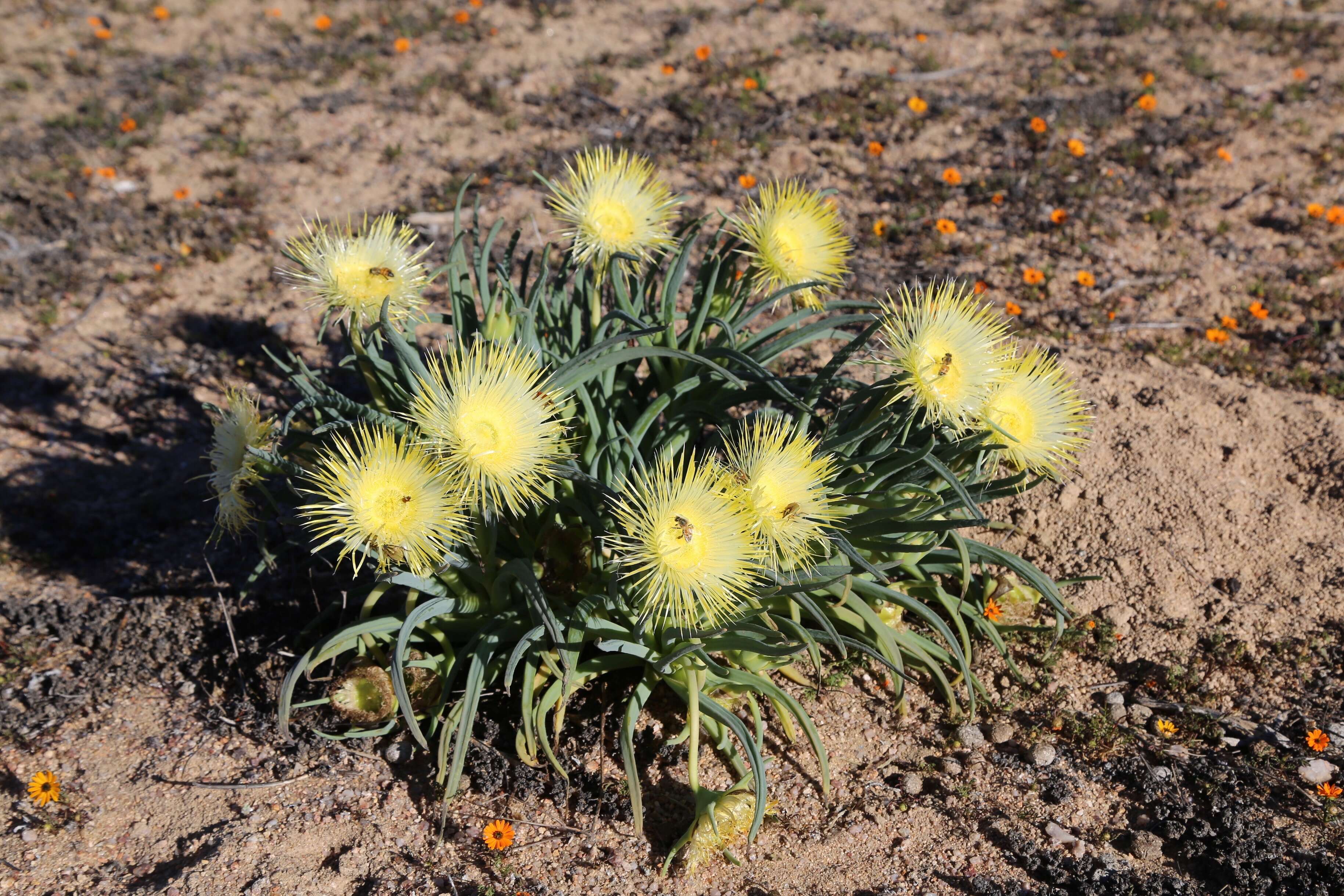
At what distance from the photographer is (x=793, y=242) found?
2562mm

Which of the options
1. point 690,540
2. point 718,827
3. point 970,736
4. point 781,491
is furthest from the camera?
point 970,736

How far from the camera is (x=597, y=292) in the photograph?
8.98 feet

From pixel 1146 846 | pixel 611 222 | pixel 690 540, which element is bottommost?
pixel 1146 846

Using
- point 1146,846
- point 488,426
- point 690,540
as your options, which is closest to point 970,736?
point 1146,846

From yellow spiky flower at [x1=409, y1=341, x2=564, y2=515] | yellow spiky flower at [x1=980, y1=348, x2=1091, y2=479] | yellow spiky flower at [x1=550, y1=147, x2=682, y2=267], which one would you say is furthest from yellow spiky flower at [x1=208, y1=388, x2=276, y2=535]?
yellow spiky flower at [x1=980, y1=348, x2=1091, y2=479]

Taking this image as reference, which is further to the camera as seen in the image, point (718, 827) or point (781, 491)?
point (718, 827)

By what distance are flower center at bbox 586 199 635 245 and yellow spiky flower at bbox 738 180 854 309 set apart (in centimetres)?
30

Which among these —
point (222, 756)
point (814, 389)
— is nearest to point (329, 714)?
point (222, 756)

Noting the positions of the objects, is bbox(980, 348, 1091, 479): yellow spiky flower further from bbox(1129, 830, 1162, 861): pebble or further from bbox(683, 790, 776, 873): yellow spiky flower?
bbox(683, 790, 776, 873): yellow spiky flower

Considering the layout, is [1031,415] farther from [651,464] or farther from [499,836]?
[499,836]

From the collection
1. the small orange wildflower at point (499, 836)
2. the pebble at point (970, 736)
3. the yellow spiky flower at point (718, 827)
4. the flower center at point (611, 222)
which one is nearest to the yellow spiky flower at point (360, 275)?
the flower center at point (611, 222)

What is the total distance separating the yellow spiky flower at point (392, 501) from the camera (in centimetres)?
196

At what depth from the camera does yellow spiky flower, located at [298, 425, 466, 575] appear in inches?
77.1

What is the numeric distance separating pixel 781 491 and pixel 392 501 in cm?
83
